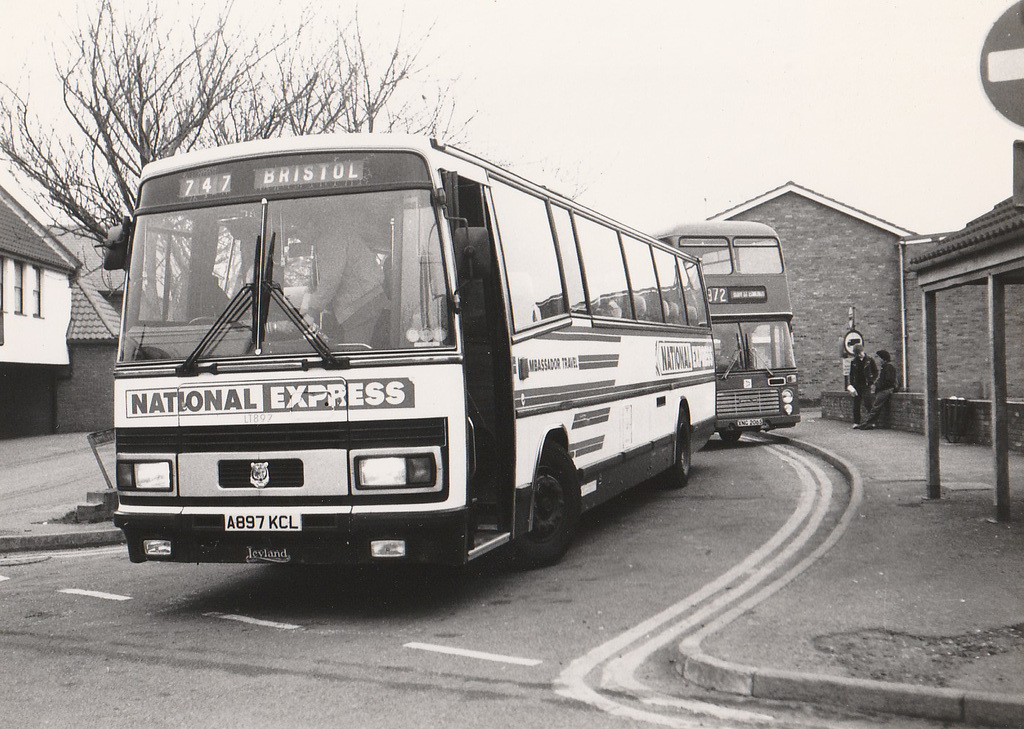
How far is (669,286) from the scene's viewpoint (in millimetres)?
14398

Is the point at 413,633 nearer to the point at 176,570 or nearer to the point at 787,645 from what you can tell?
the point at 787,645

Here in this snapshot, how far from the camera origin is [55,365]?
37031 mm

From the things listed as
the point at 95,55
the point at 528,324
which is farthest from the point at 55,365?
the point at 528,324

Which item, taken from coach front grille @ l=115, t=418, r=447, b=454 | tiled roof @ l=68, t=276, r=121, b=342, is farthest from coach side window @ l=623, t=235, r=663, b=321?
tiled roof @ l=68, t=276, r=121, b=342

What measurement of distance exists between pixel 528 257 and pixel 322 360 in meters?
2.43

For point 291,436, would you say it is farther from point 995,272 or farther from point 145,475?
point 995,272

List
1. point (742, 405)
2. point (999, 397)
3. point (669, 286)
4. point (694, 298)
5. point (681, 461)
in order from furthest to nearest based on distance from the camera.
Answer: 1. point (742, 405)
2. point (694, 298)
3. point (669, 286)
4. point (681, 461)
5. point (999, 397)

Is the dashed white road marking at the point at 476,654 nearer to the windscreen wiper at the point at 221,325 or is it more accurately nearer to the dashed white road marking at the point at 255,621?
the dashed white road marking at the point at 255,621

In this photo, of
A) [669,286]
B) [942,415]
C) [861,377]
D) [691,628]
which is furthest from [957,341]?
[691,628]

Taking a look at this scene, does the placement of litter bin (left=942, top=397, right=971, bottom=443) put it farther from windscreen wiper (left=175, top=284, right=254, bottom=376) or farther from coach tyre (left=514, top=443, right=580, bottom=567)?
windscreen wiper (left=175, top=284, right=254, bottom=376)

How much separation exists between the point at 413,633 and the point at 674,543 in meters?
3.83

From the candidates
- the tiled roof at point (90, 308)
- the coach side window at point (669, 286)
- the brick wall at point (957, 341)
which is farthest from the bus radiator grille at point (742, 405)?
the tiled roof at point (90, 308)

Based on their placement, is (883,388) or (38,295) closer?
(883,388)

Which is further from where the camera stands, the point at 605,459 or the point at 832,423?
the point at 832,423
